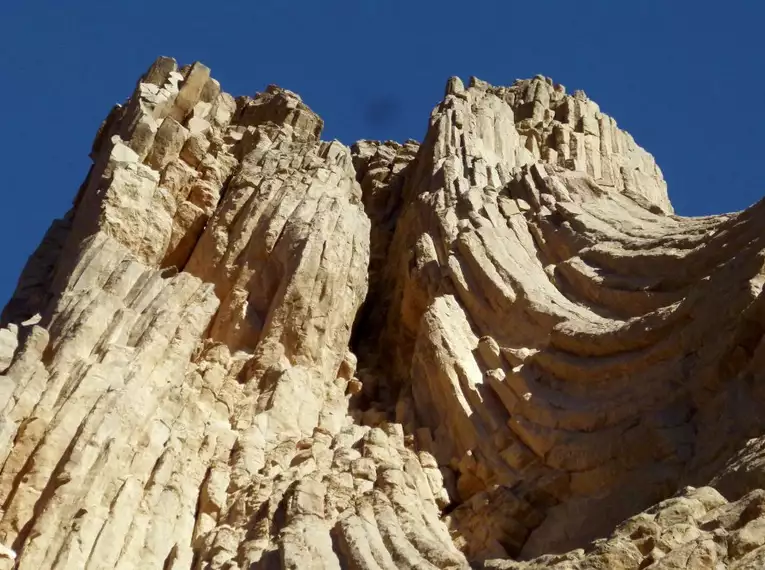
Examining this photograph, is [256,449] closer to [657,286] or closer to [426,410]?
[426,410]

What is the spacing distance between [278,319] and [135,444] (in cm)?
761

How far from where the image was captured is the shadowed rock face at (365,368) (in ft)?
68.8

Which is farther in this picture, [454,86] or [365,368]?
[454,86]

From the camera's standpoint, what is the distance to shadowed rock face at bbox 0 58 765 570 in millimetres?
20969

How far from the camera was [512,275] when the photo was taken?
30844mm

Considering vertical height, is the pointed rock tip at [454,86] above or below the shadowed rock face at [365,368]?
above

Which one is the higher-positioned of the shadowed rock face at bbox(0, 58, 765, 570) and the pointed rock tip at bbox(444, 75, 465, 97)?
the pointed rock tip at bbox(444, 75, 465, 97)

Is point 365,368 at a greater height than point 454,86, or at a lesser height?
lesser

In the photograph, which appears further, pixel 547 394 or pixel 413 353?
pixel 413 353

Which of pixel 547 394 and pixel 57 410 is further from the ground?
pixel 547 394

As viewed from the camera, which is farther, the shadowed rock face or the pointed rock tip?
the pointed rock tip

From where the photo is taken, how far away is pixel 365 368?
35500mm

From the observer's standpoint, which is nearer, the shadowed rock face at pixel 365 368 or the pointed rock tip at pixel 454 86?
the shadowed rock face at pixel 365 368

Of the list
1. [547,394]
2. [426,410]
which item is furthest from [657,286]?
[426,410]
